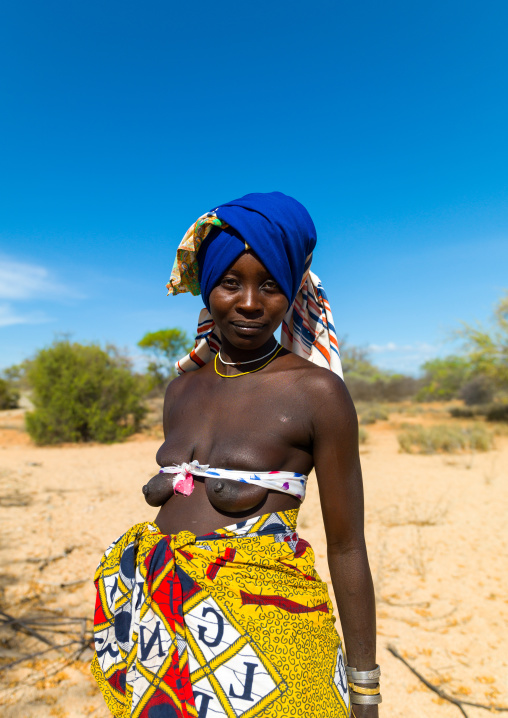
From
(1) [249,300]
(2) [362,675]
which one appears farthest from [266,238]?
(2) [362,675]

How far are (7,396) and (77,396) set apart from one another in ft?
41.2

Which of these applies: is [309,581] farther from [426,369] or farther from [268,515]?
[426,369]

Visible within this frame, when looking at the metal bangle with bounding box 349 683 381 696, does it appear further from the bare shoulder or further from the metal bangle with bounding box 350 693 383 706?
the bare shoulder

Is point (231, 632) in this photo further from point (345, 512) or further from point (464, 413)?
point (464, 413)

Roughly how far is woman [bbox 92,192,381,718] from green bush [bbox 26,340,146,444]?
1257cm

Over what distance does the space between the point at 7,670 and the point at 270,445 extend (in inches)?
108

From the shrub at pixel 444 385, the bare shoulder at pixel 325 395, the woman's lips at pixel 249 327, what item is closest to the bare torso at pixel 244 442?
the bare shoulder at pixel 325 395

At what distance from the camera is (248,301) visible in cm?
128

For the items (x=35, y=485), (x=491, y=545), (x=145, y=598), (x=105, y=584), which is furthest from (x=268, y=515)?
(x=35, y=485)

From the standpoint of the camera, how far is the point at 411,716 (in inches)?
105

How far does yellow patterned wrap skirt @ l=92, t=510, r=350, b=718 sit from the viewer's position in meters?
1.01

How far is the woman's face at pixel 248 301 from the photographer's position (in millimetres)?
1284

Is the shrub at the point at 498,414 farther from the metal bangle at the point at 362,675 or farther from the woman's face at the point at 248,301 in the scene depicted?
the woman's face at the point at 248,301

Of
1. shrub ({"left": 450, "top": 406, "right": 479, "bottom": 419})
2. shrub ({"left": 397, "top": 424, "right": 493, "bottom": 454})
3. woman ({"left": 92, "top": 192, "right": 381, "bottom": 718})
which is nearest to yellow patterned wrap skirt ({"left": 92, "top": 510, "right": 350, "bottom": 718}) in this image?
woman ({"left": 92, "top": 192, "right": 381, "bottom": 718})
